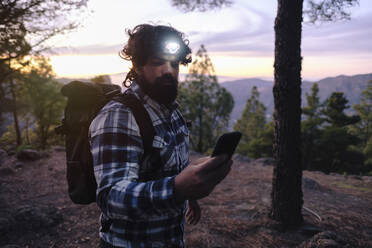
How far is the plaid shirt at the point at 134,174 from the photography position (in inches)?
42.9

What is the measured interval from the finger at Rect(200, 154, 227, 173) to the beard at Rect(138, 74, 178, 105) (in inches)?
32.5

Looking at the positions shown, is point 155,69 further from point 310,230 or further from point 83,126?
point 310,230

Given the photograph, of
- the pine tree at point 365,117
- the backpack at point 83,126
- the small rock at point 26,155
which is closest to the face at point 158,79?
the backpack at point 83,126

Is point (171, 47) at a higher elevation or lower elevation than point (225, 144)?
higher

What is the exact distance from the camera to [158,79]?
174 cm

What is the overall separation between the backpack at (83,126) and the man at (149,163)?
0.24ft

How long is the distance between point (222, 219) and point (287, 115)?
2.48 metres

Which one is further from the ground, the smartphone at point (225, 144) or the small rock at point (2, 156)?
the smartphone at point (225, 144)

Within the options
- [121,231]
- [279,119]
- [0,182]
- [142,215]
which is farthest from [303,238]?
[0,182]

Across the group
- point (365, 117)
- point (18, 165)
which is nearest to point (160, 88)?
point (18, 165)

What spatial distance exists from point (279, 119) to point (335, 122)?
32.7m

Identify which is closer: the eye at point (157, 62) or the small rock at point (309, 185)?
the eye at point (157, 62)

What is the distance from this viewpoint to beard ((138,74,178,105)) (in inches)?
67.9

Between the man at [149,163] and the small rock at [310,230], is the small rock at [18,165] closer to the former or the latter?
the man at [149,163]
